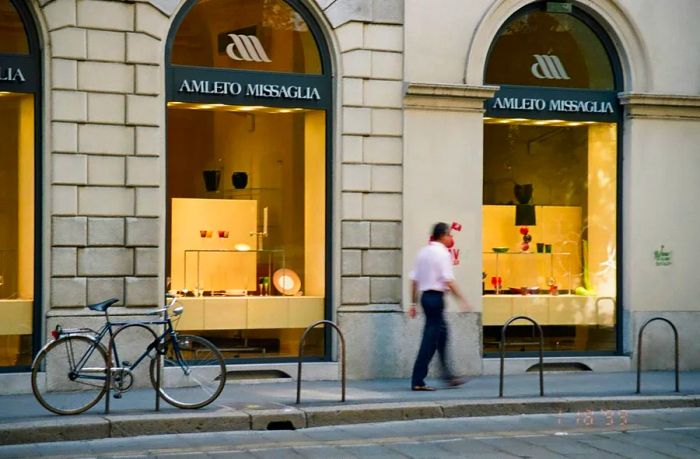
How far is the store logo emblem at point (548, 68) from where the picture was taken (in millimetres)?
17203

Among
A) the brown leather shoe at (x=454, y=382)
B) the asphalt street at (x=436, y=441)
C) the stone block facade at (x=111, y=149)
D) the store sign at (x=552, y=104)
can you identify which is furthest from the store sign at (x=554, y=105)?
the asphalt street at (x=436, y=441)

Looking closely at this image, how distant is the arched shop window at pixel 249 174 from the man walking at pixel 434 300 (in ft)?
6.20

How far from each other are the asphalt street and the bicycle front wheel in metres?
0.94

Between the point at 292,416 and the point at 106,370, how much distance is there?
1.88 meters

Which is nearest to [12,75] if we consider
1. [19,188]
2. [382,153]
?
[19,188]

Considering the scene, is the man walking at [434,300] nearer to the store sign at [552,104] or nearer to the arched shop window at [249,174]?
the arched shop window at [249,174]

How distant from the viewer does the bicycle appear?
40.6 feet

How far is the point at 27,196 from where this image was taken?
1452 centimetres

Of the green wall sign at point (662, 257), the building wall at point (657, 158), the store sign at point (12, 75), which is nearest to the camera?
the store sign at point (12, 75)

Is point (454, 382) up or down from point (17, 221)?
down

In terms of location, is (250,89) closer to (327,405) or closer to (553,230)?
(327,405)

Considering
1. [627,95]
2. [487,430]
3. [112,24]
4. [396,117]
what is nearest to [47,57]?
[112,24]

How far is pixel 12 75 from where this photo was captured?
14.3m

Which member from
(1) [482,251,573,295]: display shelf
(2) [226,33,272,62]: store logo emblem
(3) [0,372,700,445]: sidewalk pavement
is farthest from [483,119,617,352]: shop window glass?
(2) [226,33,272,62]: store logo emblem
